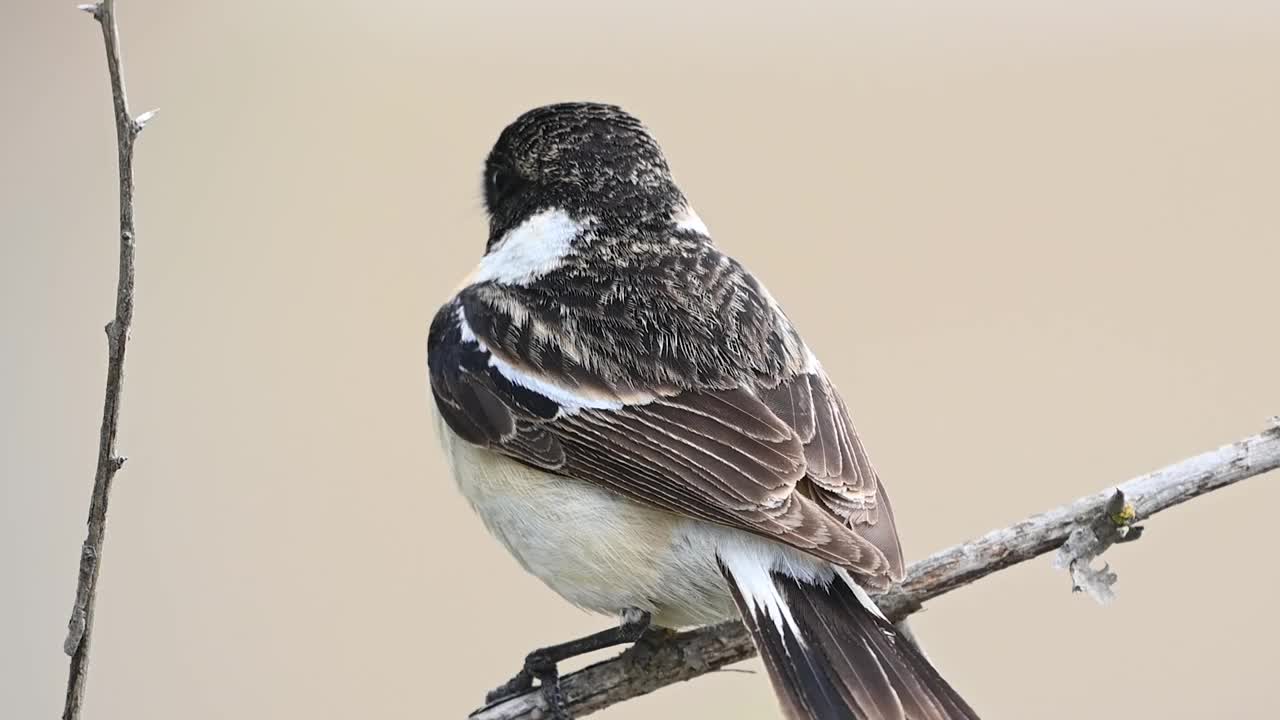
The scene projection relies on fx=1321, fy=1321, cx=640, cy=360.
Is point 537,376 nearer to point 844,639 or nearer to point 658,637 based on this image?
point 658,637

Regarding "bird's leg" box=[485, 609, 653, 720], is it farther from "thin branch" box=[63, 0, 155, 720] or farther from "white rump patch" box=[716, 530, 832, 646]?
"thin branch" box=[63, 0, 155, 720]

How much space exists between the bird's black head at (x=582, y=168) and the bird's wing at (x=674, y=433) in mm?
432

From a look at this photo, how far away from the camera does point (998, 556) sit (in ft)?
11.5

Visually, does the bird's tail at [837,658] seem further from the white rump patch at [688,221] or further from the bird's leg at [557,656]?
the white rump patch at [688,221]

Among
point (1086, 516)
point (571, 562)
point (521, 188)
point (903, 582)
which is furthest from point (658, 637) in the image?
point (521, 188)

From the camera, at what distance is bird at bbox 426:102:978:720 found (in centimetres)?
323

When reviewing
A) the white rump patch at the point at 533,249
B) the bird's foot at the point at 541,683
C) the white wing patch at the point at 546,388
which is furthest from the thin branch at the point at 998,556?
the white rump patch at the point at 533,249

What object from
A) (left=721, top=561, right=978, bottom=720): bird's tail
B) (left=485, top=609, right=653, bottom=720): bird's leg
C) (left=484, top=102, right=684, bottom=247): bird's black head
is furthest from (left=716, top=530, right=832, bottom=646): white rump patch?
(left=484, top=102, right=684, bottom=247): bird's black head

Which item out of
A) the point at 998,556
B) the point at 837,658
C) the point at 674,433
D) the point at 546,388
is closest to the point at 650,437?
the point at 674,433

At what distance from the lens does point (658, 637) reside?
375 cm

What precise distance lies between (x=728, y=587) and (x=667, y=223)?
59.1 inches

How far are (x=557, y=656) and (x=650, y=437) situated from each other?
67cm

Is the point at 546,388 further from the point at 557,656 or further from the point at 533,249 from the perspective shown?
the point at 557,656

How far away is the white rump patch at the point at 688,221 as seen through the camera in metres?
4.48
